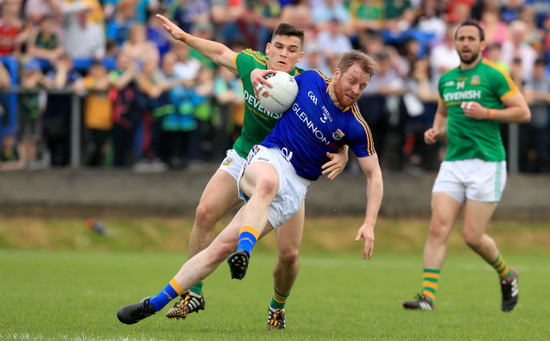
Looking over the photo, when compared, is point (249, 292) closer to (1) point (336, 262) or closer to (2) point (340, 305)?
(2) point (340, 305)

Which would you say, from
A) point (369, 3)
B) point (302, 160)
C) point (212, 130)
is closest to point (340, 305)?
point (302, 160)

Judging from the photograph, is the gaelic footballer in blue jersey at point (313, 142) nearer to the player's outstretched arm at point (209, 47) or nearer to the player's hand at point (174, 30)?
the player's outstretched arm at point (209, 47)

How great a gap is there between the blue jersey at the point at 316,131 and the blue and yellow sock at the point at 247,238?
0.81 metres

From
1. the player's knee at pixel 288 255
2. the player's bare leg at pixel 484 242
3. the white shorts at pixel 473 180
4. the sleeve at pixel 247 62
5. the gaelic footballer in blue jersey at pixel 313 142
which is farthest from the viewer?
the white shorts at pixel 473 180

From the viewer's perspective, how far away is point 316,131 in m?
7.31

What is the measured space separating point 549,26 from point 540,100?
2.88 m

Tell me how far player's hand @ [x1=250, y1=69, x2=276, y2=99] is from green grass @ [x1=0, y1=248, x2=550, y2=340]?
77.3 inches

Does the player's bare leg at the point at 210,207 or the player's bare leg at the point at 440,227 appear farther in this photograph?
the player's bare leg at the point at 440,227

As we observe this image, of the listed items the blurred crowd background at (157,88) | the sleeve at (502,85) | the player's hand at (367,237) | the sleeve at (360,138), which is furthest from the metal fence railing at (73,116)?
the player's hand at (367,237)

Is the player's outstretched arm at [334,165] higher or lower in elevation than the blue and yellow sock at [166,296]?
higher

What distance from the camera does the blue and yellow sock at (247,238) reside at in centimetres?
660

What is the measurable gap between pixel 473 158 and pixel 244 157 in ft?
10.3

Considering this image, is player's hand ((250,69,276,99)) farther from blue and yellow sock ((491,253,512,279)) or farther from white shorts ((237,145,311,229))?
blue and yellow sock ((491,253,512,279))

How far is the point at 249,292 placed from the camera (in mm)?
11156
